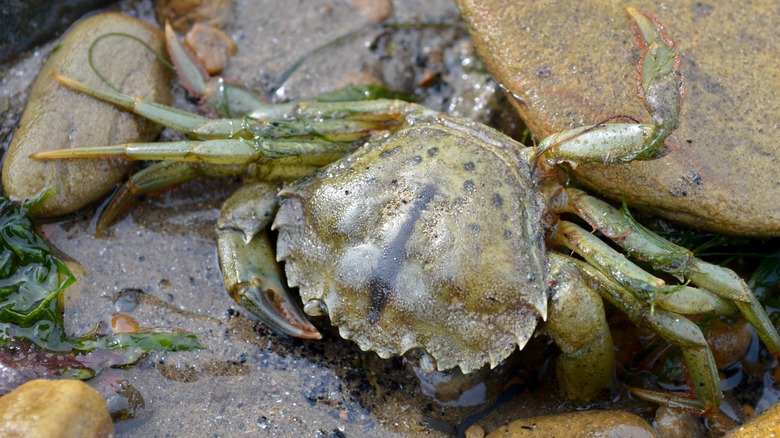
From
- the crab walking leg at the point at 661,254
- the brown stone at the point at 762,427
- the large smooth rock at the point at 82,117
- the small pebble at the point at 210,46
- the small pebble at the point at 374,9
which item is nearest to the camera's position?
Answer: the brown stone at the point at 762,427

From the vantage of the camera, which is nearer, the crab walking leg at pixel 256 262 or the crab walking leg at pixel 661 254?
the crab walking leg at pixel 661 254

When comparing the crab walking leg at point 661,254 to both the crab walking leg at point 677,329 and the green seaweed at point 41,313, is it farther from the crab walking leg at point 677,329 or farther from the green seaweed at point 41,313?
the green seaweed at point 41,313

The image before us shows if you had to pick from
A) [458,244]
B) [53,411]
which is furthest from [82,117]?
[458,244]

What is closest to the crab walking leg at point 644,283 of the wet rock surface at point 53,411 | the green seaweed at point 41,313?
the green seaweed at point 41,313

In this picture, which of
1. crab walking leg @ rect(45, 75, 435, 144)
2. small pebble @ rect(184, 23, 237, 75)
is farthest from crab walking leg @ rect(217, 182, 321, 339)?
small pebble @ rect(184, 23, 237, 75)

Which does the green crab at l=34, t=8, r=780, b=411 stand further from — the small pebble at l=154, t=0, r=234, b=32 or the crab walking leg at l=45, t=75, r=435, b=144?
the small pebble at l=154, t=0, r=234, b=32

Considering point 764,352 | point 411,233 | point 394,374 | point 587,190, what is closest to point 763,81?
point 587,190

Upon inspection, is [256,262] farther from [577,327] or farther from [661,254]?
[661,254]
